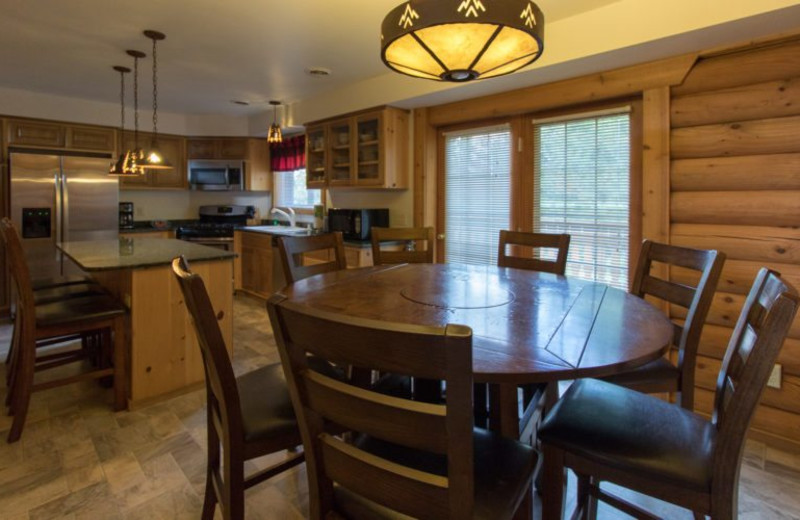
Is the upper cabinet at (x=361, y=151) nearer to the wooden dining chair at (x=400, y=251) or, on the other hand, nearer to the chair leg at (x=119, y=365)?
the wooden dining chair at (x=400, y=251)

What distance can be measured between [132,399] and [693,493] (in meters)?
2.65

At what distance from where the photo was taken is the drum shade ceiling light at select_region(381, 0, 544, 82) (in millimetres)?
1271

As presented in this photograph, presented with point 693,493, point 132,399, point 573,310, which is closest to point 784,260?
point 573,310

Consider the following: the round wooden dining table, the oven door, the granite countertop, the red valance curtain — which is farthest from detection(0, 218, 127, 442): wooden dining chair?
the red valance curtain

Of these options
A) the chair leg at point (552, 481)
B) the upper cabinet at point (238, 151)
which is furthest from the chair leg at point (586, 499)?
the upper cabinet at point (238, 151)

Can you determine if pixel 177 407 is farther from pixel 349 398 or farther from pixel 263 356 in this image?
pixel 349 398

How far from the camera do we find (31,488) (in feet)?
5.86

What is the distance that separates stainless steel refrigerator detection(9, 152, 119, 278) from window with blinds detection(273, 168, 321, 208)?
195 centimetres

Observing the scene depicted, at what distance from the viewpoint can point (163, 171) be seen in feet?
17.6

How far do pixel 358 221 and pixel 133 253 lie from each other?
190cm

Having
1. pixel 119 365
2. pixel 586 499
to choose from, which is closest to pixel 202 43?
pixel 119 365

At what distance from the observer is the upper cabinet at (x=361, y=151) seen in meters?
3.86

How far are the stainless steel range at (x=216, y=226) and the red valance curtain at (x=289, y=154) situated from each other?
75cm

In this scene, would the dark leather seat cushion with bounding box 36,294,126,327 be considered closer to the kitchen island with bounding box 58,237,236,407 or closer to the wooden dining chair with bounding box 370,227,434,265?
the kitchen island with bounding box 58,237,236,407
